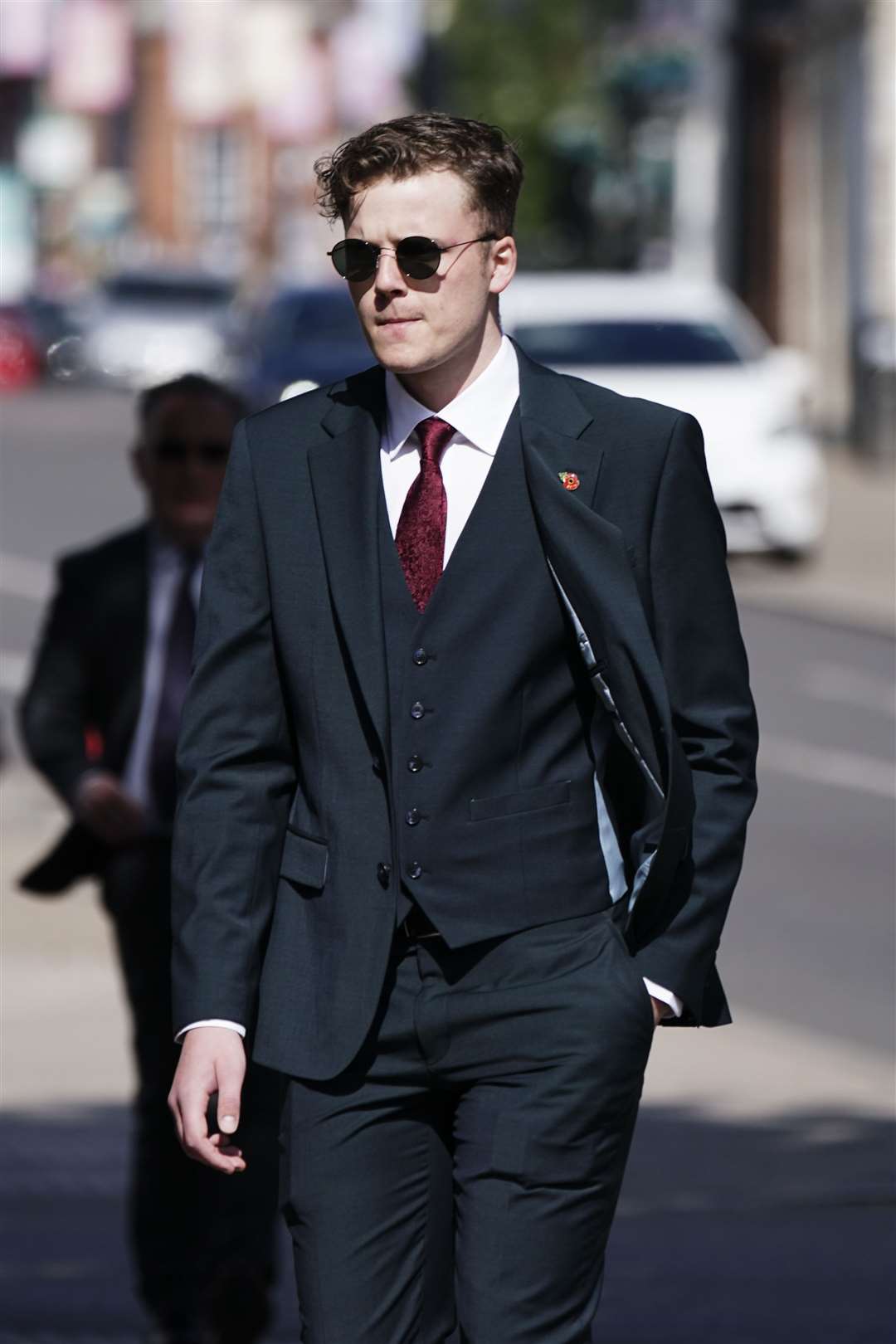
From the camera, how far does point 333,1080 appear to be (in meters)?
3.35

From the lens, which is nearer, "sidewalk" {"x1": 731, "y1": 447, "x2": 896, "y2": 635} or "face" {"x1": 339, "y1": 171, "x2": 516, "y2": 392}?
"face" {"x1": 339, "y1": 171, "x2": 516, "y2": 392}

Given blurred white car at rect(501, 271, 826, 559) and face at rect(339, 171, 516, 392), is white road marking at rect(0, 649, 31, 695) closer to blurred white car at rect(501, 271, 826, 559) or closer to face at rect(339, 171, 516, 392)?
blurred white car at rect(501, 271, 826, 559)

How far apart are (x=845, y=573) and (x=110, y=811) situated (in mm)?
14910

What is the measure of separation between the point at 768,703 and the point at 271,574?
10.8 m

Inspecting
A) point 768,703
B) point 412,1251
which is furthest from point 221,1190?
point 768,703

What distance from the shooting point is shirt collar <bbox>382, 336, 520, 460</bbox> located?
3447 millimetres

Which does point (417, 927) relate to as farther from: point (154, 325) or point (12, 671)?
point (154, 325)

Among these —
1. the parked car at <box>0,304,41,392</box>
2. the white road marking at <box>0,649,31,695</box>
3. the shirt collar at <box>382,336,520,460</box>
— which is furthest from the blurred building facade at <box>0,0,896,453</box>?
the shirt collar at <box>382,336,520,460</box>

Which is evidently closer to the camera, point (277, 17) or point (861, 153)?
point (861, 153)

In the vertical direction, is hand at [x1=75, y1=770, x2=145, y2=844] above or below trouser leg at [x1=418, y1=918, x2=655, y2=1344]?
above

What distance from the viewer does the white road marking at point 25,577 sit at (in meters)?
18.3

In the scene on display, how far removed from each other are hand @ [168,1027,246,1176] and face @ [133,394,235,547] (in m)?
2.05

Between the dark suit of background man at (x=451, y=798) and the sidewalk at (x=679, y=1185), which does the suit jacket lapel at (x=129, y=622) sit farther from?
the dark suit of background man at (x=451, y=798)

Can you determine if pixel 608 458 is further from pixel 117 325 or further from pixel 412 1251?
pixel 117 325
